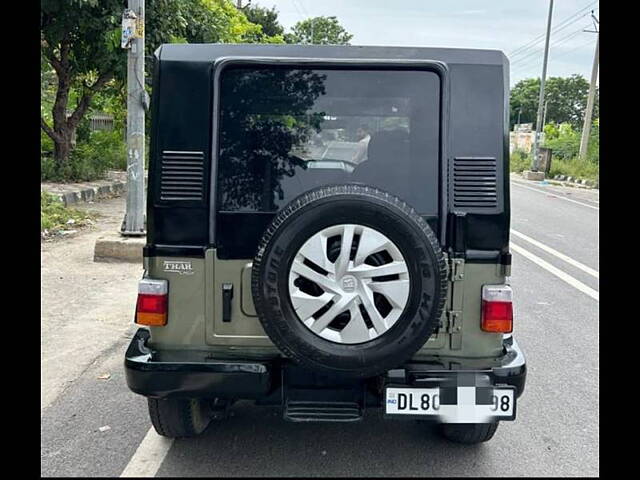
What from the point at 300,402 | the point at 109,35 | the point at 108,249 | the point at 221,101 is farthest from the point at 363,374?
the point at 109,35

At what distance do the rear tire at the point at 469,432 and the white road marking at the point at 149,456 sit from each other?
4.95 feet

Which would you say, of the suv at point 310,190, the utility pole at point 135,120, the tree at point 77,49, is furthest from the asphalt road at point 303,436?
the tree at point 77,49

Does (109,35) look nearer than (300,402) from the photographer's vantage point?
No

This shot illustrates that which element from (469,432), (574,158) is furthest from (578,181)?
(469,432)

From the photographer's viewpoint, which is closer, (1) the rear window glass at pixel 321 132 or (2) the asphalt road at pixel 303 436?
(1) the rear window glass at pixel 321 132

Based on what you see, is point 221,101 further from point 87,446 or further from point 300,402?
point 87,446

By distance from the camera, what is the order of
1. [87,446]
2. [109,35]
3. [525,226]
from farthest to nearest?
[525,226], [109,35], [87,446]

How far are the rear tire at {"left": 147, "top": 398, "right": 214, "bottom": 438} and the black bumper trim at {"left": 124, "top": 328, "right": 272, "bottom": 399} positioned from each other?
29 centimetres

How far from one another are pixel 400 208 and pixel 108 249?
6280 millimetres

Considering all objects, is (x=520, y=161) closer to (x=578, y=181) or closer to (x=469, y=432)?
(x=578, y=181)

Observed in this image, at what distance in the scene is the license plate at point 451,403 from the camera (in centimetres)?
309

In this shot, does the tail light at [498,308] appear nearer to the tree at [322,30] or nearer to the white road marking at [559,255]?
the white road marking at [559,255]

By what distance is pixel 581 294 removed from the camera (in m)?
7.65

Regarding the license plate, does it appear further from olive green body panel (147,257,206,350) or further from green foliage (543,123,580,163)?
green foliage (543,123,580,163)
